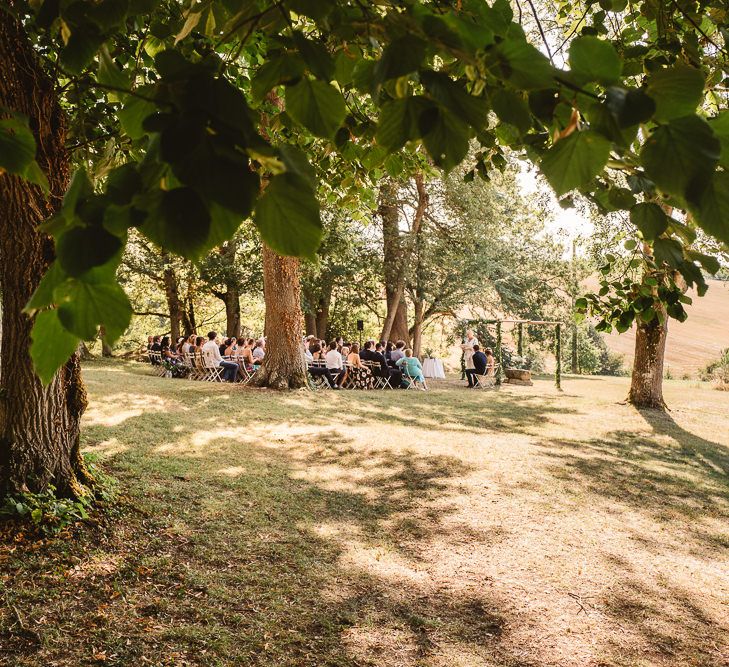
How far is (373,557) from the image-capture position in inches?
189

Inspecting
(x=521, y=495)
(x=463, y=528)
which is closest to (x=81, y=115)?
(x=463, y=528)

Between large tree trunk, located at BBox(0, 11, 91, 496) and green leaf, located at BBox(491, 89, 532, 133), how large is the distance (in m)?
3.97

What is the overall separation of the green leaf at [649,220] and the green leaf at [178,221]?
34.3 inches

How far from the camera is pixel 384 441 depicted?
29.6 feet

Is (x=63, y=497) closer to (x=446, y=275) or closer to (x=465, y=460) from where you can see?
(x=465, y=460)

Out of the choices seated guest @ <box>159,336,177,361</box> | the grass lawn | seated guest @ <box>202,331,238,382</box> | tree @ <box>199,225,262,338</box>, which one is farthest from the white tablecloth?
the grass lawn

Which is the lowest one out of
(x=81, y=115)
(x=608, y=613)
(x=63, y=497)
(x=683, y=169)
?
(x=608, y=613)

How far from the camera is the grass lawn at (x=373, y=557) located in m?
3.49

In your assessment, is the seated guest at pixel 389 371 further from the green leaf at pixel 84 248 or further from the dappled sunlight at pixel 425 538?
the green leaf at pixel 84 248

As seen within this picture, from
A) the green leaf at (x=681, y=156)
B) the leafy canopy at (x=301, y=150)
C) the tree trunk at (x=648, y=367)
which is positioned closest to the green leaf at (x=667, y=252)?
the leafy canopy at (x=301, y=150)

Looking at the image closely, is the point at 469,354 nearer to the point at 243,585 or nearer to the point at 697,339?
the point at 243,585

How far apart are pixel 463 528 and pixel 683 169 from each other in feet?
17.6

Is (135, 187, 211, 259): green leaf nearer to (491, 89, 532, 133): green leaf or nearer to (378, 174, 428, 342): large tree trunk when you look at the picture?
(491, 89, 532, 133): green leaf

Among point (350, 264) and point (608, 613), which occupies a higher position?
point (350, 264)
